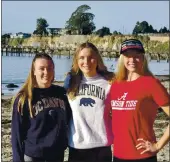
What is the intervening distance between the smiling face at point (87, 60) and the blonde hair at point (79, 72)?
0.02 meters

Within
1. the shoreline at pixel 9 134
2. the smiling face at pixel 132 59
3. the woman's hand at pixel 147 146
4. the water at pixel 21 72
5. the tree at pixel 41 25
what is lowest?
the water at pixel 21 72

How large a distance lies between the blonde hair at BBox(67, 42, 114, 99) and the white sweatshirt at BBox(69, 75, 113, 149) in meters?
0.03

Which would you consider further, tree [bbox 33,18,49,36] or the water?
the water

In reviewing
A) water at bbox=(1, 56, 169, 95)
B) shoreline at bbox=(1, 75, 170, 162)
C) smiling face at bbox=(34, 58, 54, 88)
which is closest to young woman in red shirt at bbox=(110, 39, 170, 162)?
smiling face at bbox=(34, 58, 54, 88)

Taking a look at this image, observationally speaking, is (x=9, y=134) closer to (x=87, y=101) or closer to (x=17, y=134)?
(x=17, y=134)

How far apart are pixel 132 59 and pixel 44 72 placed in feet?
2.01

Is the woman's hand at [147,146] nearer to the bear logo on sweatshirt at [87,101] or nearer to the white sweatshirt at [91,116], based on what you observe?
the white sweatshirt at [91,116]

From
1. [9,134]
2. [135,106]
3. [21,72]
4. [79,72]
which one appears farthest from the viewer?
[21,72]

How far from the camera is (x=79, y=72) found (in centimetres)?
279

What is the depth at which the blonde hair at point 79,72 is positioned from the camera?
2.71m

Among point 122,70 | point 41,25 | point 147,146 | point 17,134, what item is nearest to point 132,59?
point 122,70

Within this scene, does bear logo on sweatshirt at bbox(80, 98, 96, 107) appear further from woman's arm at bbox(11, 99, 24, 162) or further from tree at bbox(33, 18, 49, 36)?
tree at bbox(33, 18, 49, 36)

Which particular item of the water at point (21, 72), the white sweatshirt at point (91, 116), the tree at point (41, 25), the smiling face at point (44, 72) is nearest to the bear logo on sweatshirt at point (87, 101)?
the white sweatshirt at point (91, 116)

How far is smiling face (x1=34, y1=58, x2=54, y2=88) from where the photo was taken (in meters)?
2.69
